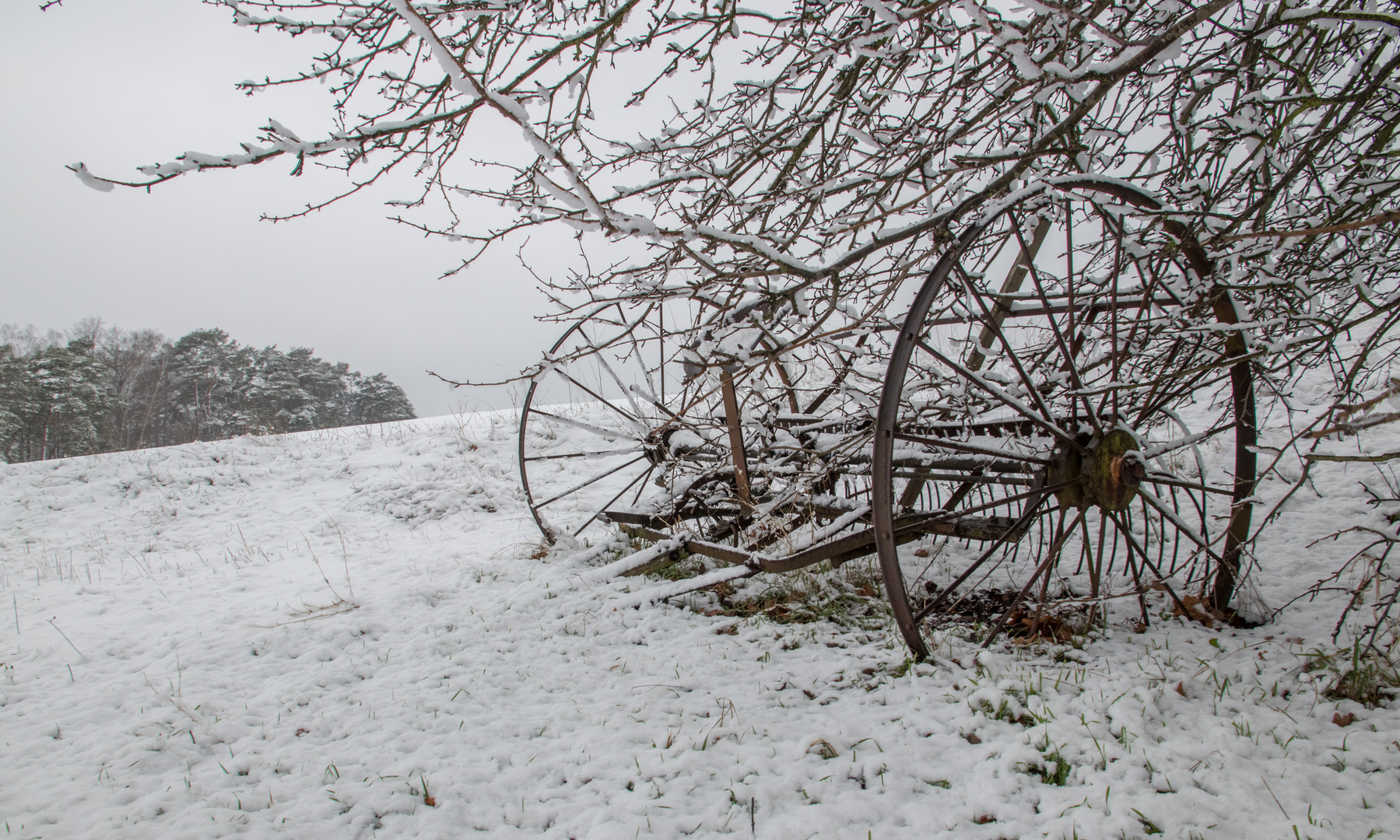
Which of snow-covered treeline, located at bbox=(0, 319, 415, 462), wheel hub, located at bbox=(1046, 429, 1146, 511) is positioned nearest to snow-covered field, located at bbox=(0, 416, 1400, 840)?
wheel hub, located at bbox=(1046, 429, 1146, 511)

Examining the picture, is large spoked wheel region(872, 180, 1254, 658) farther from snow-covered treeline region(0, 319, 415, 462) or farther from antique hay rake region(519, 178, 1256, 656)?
snow-covered treeline region(0, 319, 415, 462)

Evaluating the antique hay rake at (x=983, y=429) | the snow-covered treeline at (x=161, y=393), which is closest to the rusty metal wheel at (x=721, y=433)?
the antique hay rake at (x=983, y=429)

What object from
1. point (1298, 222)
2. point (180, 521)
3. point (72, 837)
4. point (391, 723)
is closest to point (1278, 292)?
point (1298, 222)

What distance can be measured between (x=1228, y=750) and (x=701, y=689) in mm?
1459

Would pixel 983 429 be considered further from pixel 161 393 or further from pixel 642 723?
pixel 161 393

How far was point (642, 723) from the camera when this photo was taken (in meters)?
1.94

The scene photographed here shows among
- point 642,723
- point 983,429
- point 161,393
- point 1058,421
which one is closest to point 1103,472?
point 1058,421

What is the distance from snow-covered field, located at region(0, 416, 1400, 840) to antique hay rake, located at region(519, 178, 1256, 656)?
277mm

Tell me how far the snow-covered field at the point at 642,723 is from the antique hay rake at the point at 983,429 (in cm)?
28

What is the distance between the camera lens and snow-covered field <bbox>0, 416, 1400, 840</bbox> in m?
1.43

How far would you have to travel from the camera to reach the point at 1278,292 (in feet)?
7.47

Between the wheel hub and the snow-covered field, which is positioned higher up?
the wheel hub

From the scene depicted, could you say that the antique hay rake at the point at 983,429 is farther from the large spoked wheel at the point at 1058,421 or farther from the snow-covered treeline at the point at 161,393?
the snow-covered treeline at the point at 161,393

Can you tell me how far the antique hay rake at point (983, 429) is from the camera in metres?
1.86
